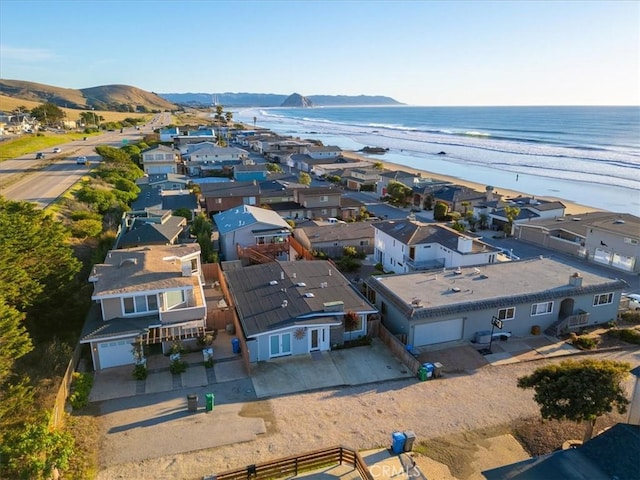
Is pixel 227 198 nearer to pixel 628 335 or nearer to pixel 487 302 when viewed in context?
pixel 487 302

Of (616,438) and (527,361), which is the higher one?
(616,438)

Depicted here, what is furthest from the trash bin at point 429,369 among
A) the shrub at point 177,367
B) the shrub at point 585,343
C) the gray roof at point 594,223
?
the gray roof at point 594,223

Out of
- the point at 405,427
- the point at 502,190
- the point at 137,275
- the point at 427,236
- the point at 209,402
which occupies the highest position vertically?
the point at 137,275

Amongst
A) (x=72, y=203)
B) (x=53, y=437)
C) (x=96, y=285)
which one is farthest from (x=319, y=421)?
(x=72, y=203)

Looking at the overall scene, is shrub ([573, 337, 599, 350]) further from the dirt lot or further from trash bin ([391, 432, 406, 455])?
trash bin ([391, 432, 406, 455])

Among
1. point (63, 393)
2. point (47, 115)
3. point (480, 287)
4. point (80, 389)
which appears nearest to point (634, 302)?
point (480, 287)

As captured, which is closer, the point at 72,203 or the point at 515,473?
the point at 515,473

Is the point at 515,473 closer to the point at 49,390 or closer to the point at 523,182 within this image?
the point at 49,390

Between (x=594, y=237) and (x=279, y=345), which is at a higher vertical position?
(x=594, y=237)
